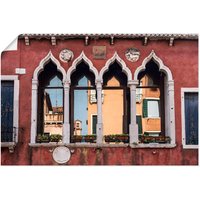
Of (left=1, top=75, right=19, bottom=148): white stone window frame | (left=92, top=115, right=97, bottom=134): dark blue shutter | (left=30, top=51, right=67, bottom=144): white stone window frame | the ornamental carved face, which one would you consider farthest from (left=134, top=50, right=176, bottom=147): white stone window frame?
(left=1, top=75, right=19, bottom=148): white stone window frame

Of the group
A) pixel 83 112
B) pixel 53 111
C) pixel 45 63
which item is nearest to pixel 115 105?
pixel 83 112

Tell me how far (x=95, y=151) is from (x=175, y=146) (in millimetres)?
2090

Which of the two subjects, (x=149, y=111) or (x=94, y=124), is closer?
(x=94, y=124)

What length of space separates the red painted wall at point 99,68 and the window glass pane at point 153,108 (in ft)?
2.20

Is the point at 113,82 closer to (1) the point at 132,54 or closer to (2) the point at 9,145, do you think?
(1) the point at 132,54

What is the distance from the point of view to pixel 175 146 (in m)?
13.9

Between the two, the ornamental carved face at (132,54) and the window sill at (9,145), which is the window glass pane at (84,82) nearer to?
the ornamental carved face at (132,54)

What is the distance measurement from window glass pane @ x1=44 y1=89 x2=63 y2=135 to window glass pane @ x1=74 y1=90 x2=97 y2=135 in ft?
1.35

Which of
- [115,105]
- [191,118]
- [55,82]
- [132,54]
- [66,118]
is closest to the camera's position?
[66,118]

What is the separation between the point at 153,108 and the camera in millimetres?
14609

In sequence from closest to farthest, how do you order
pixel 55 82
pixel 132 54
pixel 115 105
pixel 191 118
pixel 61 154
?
pixel 61 154 → pixel 191 118 → pixel 132 54 → pixel 115 105 → pixel 55 82

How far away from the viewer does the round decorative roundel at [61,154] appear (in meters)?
13.7

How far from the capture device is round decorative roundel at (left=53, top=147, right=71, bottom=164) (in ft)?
45.0

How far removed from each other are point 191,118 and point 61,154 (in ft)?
11.7
